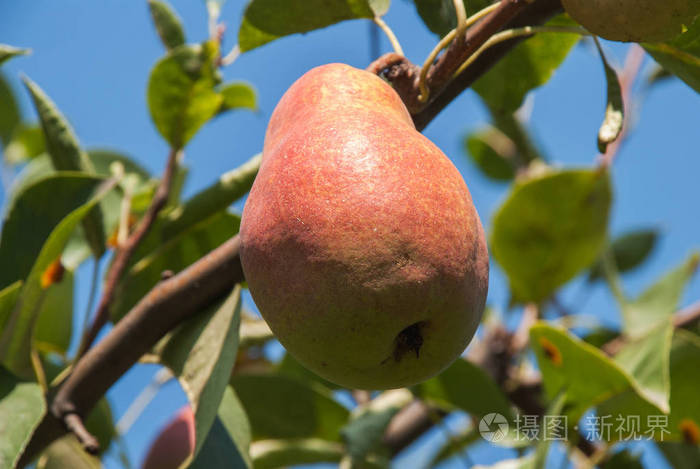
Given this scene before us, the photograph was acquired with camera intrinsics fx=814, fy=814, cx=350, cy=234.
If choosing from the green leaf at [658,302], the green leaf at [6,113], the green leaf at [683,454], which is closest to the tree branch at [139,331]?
the green leaf at [683,454]

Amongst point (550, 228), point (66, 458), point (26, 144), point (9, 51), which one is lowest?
point (550, 228)

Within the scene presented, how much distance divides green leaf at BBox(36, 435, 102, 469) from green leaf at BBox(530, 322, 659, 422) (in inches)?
29.0

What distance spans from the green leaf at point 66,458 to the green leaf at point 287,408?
346mm

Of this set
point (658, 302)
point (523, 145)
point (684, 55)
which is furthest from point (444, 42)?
point (523, 145)

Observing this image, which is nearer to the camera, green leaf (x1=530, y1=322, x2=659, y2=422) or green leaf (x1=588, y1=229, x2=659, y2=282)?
green leaf (x1=530, y1=322, x2=659, y2=422)

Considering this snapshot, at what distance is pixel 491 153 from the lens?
2.73 metres

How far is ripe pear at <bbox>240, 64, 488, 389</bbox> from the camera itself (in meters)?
0.72

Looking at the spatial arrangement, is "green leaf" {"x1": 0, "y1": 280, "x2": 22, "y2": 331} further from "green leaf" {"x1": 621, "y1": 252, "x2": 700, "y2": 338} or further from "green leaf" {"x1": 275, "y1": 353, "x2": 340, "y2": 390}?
"green leaf" {"x1": 621, "y1": 252, "x2": 700, "y2": 338}

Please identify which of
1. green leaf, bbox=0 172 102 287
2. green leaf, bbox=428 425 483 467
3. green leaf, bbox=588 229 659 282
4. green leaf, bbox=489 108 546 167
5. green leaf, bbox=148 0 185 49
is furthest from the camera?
green leaf, bbox=588 229 659 282

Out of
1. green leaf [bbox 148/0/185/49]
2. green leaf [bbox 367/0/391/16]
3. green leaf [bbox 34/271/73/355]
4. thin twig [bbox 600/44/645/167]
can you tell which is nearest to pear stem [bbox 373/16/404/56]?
green leaf [bbox 367/0/391/16]

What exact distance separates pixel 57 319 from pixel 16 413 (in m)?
0.61

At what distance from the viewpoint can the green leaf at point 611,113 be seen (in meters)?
0.90

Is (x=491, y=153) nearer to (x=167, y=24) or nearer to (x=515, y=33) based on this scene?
(x=167, y=24)

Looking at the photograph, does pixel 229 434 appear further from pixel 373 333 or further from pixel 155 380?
pixel 155 380
